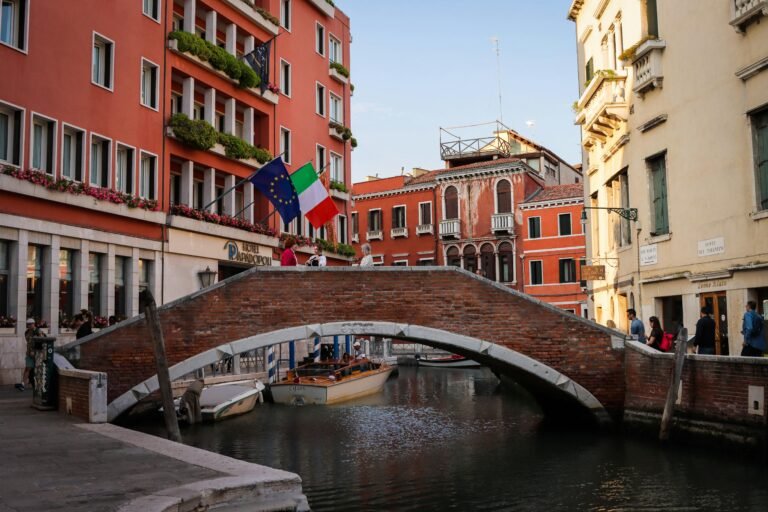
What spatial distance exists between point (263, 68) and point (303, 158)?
14.3ft

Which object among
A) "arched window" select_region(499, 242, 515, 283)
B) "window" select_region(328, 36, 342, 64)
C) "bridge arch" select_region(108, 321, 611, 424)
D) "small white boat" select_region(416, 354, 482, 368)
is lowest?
"small white boat" select_region(416, 354, 482, 368)

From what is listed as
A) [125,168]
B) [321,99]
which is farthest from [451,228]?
[125,168]

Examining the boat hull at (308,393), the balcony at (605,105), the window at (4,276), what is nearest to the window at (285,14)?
the balcony at (605,105)

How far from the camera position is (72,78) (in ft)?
53.8

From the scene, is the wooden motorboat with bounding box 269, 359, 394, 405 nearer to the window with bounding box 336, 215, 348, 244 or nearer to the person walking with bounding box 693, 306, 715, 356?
the window with bounding box 336, 215, 348, 244

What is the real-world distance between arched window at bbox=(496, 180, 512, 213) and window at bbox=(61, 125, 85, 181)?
24401 mm

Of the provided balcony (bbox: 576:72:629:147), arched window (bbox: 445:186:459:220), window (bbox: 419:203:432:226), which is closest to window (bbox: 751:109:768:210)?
balcony (bbox: 576:72:629:147)

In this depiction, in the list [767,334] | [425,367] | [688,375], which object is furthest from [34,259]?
[425,367]

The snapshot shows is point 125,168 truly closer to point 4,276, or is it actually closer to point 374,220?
point 4,276

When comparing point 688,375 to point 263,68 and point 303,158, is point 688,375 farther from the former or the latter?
point 303,158

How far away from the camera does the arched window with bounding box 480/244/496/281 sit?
3838 cm

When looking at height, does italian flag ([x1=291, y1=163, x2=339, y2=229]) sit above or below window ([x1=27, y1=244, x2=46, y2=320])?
above

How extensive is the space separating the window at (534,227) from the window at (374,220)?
8019 mm

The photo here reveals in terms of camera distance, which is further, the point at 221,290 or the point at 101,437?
the point at 221,290
